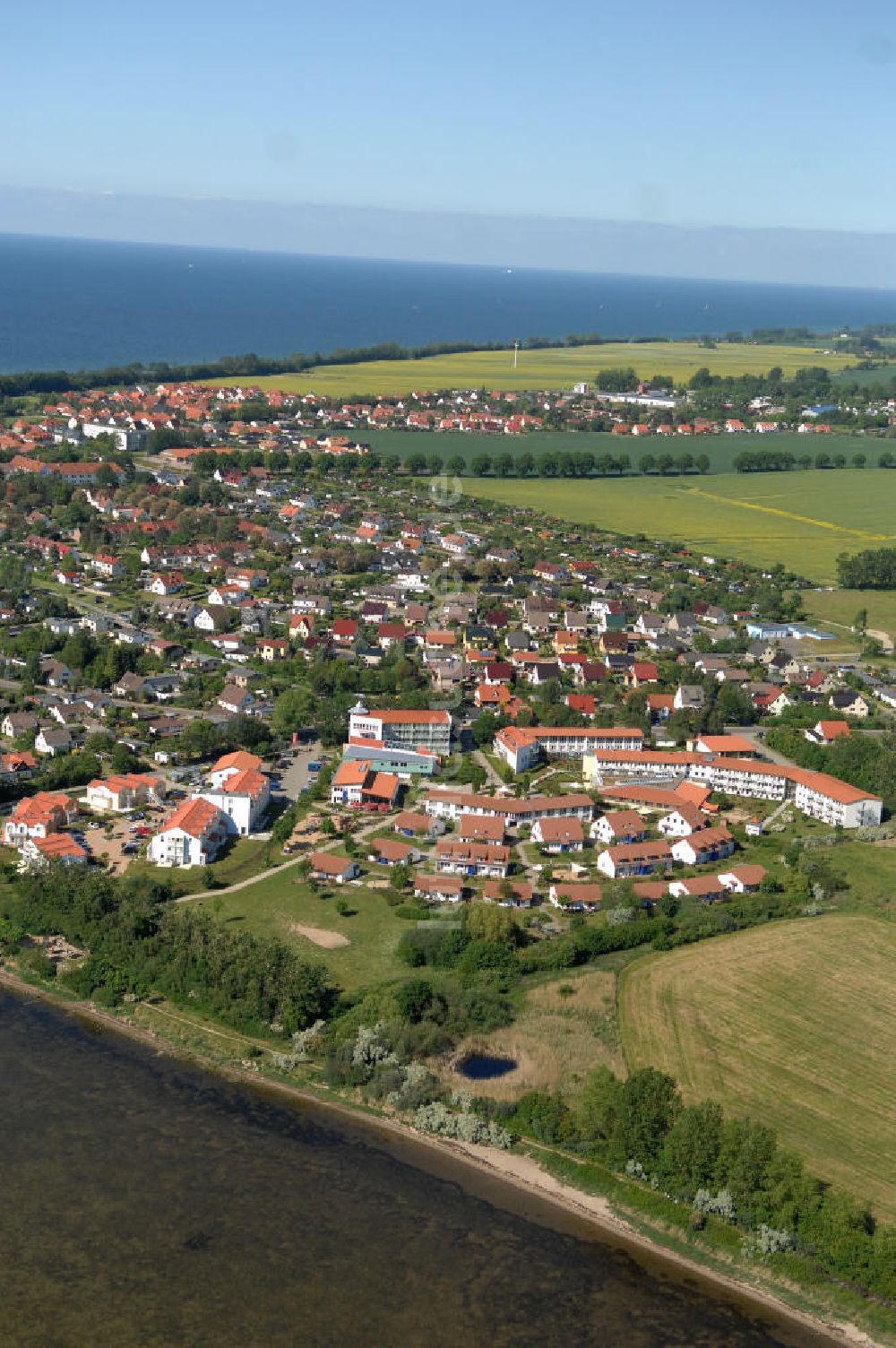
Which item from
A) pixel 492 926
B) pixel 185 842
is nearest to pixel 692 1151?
pixel 492 926

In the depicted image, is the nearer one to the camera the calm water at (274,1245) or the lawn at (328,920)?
the calm water at (274,1245)

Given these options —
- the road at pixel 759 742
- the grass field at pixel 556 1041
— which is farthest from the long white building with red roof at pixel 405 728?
the grass field at pixel 556 1041

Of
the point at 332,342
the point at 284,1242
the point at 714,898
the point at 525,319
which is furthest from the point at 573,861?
the point at 525,319

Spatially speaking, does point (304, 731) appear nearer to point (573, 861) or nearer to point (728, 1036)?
point (573, 861)

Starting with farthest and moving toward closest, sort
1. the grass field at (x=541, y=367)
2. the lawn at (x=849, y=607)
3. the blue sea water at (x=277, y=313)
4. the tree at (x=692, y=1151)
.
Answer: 1. the blue sea water at (x=277, y=313)
2. the grass field at (x=541, y=367)
3. the lawn at (x=849, y=607)
4. the tree at (x=692, y=1151)

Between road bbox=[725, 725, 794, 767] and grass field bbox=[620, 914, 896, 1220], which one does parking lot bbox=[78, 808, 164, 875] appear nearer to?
grass field bbox=[620, 914, 896, 1220]

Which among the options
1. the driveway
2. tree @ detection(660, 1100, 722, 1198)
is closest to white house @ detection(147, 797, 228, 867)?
the driveway

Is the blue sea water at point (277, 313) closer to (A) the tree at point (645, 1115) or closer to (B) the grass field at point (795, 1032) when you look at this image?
(B) the grass field at point (795, 1032)
